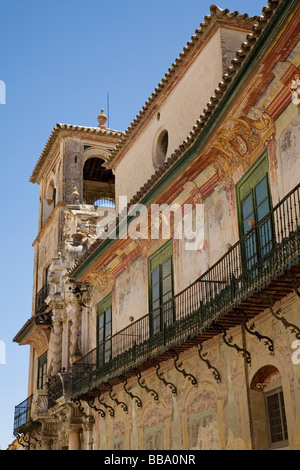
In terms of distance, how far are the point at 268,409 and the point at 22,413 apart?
1749 centimetres

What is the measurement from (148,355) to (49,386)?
9298 millimetres

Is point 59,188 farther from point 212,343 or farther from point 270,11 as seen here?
point 270,11

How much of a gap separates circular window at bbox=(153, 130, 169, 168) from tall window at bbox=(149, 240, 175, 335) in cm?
299

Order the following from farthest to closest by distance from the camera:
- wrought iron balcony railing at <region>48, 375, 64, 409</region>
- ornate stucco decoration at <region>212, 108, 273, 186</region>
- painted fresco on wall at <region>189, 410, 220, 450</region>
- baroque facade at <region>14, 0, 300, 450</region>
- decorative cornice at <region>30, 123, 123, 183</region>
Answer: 1. decorative cornice at <region>30, 123, 123, 183</region>
2. wrought iron balcony railing at <region>48, 375, 64, 409</region>
3. painted fresco on wall at <region>189, 410, 220, 450</region>
4. ornate stucco decoration at <region>212, 108, 273, 186</region>
5. baroque facade at <region>14, 0, 300, 450</region>

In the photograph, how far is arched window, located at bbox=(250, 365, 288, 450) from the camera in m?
11.2

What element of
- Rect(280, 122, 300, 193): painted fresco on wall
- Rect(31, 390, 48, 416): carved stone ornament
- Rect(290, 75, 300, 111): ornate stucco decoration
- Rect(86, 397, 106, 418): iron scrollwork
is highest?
Rect(290, 75, 300, 111): ornate stucco decoration

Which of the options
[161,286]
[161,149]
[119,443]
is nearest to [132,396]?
[119,443]

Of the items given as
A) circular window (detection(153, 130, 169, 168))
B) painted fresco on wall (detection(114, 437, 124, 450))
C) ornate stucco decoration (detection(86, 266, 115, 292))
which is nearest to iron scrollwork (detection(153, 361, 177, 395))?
painted fresco on wall (detection(114, 437, 124, 450))

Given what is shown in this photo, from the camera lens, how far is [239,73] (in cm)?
1111

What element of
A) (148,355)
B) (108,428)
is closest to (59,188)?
(108,428)

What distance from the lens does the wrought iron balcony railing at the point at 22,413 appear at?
88.7 ft

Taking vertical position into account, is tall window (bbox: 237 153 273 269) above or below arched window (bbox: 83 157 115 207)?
below

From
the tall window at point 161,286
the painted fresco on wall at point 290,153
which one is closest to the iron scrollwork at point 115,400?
the tall window at point 161,286

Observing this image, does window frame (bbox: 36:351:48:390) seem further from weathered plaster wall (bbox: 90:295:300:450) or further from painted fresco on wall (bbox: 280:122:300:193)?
painted fresco on wall (bbox: 280:122:300:193)
